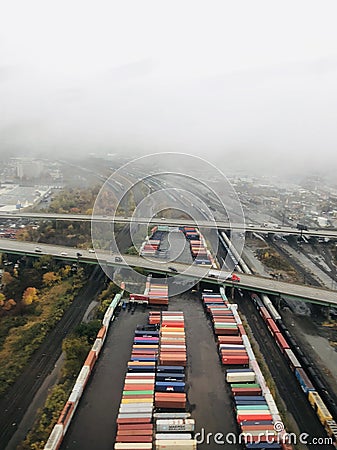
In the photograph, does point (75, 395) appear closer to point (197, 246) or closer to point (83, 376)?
point (83, 376)

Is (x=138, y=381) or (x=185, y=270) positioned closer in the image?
(x=138, y=381)

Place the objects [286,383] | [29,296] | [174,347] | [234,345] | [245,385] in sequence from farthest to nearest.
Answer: [29,296], [234,345], [174,347], [286,383], [245,385]

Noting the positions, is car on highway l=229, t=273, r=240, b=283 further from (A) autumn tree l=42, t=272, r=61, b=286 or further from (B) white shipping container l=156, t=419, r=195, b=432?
(B) white shipping container l=156, t=419, r=195, b=432

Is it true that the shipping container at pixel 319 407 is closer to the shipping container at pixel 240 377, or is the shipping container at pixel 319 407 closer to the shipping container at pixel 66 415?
the shipping container at pixel 240 377

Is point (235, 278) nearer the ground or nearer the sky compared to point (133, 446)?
nearer the sky

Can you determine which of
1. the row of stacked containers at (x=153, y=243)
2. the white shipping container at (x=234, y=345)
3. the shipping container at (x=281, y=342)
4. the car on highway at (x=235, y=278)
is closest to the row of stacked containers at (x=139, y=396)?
the white shipping container at (x=234, y=345)

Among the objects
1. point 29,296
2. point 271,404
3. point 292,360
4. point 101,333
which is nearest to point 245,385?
point 271,404

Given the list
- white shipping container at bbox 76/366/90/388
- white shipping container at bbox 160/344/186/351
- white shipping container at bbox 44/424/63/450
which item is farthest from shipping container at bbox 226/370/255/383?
white shipping container at bbox 44/424/63/450
